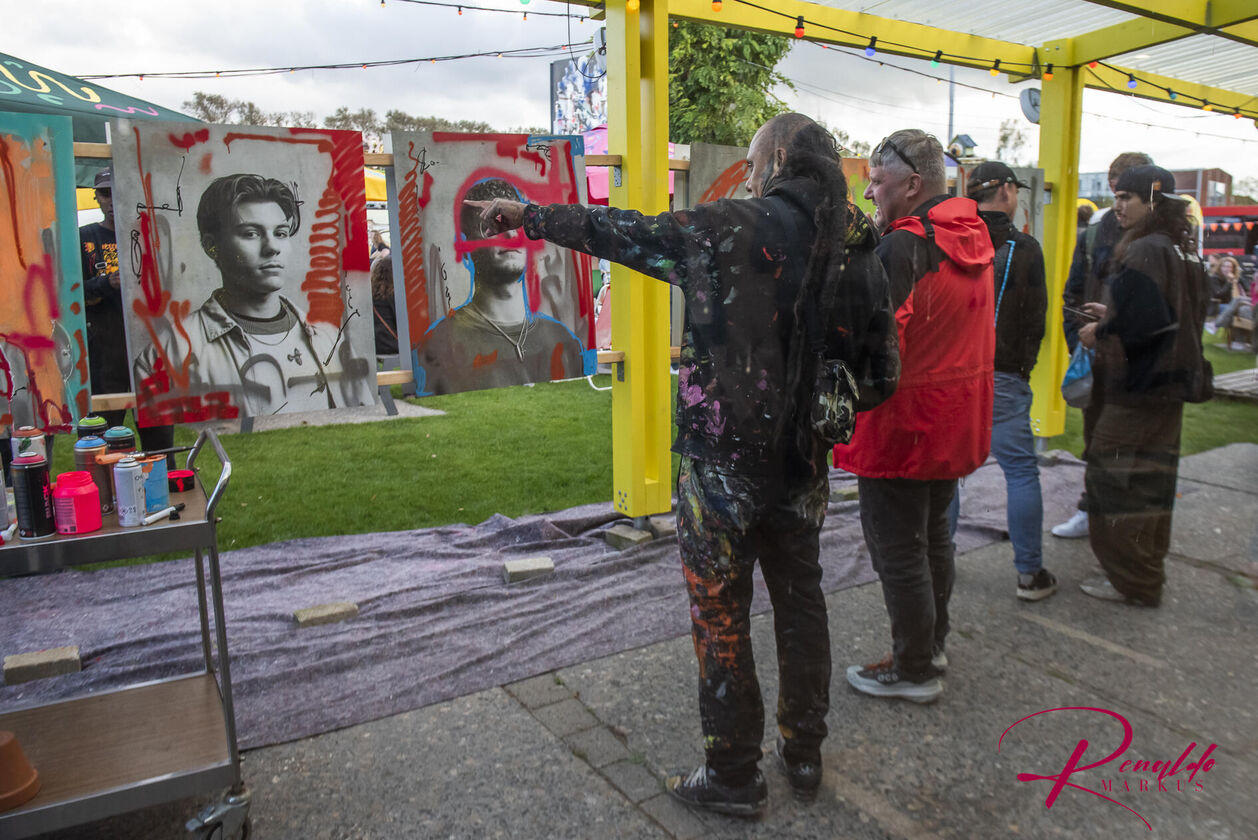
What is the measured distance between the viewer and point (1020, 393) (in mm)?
4133

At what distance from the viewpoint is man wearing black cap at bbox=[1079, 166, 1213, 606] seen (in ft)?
12.4

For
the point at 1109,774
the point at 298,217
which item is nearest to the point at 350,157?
the point at 298,217

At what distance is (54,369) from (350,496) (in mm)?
2860

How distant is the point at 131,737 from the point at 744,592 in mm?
1769

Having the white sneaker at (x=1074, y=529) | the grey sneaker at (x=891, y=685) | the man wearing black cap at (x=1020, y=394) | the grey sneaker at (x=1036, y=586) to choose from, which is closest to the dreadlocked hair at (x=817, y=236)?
the grey sneaker at (x=891, y=685)

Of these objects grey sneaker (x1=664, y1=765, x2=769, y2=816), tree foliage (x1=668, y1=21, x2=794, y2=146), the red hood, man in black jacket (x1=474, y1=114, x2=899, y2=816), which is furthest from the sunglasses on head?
tree foliage (x1=668, y1=21, x2=794, y2=146)

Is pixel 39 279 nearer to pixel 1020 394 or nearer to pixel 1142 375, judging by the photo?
pixel 1020 394

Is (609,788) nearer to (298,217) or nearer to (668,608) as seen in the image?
(668,608)

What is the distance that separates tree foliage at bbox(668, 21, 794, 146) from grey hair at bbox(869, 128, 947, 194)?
13308mm

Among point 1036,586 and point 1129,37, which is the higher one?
point 1129,37

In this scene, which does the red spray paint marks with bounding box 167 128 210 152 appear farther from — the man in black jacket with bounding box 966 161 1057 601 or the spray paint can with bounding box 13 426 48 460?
the man in black jacket with bounding box 966 161 1057 601

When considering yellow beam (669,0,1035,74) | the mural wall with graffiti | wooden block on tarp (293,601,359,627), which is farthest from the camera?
yellow beam (669,0,1035,74)

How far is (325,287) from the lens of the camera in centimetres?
390
